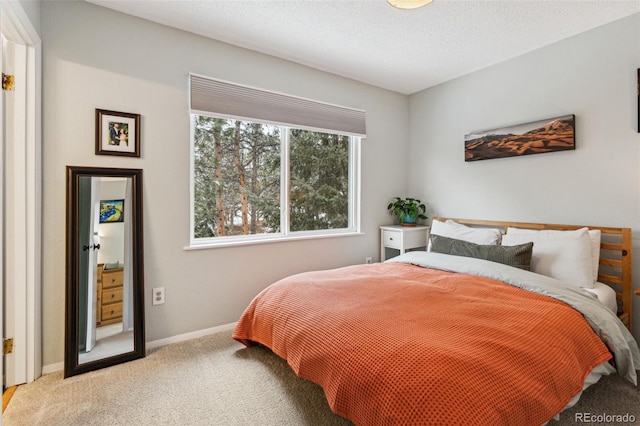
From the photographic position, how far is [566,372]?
1.38m

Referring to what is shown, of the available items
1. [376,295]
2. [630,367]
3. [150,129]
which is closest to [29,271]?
[150,129]

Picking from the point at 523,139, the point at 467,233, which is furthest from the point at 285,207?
the point at 523,139

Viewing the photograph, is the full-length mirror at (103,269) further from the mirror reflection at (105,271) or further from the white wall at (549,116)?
the white wall at (549,116)

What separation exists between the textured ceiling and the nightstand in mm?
1674

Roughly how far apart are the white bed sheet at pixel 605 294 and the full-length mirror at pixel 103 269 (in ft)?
10.2

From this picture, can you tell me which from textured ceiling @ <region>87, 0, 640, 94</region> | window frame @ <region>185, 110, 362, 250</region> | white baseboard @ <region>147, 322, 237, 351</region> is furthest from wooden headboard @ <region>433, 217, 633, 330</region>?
white baseboard @ <region>147, 322, 237, 351</region>

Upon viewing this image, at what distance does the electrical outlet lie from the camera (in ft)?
8.10

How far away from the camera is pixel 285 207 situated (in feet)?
10.4

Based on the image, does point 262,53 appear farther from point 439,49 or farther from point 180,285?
point 180,285

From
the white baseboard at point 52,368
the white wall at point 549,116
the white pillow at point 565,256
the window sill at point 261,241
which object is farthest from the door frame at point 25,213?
the white wall at point 549,116

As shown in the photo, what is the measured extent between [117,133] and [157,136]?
261mm

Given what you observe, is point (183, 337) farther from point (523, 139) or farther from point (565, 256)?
point (523, 139)

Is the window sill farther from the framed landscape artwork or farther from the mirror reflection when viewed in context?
the framed landscape artwork

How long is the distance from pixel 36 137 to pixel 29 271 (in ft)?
2.66
